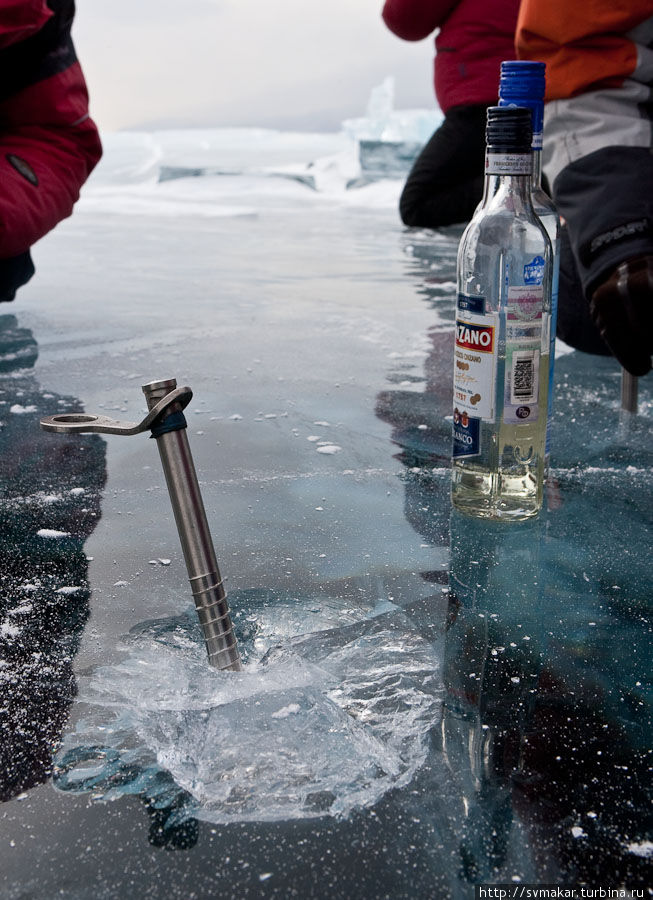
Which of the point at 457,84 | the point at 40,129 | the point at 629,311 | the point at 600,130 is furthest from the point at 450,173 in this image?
the point at 629,311

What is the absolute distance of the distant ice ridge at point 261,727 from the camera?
59cm

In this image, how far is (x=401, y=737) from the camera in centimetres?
64

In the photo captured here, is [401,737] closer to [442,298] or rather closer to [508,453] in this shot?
[508,453]

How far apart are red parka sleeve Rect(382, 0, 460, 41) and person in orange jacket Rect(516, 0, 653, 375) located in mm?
1735

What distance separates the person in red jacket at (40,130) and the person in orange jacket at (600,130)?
917 millimetres

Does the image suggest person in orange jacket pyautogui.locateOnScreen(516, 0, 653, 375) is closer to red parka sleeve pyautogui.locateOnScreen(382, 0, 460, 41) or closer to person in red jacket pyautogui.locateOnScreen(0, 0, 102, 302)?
person in red jacket pyautogui.locateOnScreen(0, 0, 102, 302)

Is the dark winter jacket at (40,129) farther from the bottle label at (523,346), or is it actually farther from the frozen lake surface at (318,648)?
the bottle label at (523,346)

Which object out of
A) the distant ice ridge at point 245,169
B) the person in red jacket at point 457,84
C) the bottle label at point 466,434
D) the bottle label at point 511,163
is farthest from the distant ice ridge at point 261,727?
the distant ice ridge at point 245,169

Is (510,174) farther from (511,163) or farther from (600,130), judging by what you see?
(600,130)

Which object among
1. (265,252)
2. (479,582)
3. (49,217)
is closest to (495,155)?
(479,582)

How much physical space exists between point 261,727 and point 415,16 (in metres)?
2.94

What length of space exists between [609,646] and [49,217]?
1.50m

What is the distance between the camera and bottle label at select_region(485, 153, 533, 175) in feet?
2.92

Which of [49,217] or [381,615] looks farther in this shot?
[49,217]
